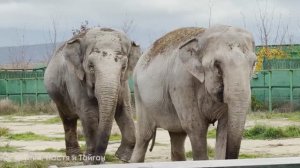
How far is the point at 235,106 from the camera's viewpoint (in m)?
7.59

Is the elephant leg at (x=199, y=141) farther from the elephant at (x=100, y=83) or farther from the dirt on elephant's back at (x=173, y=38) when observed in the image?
the elephant at (x=100, y=83)

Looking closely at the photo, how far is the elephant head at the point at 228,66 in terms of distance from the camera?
754 cm

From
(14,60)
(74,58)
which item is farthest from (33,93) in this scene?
(14,60)

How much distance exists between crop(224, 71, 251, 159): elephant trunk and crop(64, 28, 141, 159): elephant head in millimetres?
2347

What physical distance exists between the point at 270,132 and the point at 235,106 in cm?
826

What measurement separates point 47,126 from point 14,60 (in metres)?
51.1

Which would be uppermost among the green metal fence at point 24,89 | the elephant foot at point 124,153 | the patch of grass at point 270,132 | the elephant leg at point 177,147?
the elephant leg at point 177,147

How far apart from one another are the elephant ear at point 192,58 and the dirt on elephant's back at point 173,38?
39cm

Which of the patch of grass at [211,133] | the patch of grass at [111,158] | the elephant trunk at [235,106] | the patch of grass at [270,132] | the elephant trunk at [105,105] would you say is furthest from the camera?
the patch of grass at [211,133]

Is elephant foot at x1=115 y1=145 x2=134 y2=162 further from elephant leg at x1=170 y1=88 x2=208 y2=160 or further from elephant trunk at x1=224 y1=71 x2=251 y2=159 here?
elephant trunk at x1=224 y1=71 x2=251 y2=159

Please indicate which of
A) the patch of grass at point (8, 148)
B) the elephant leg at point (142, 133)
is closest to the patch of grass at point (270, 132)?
the patch of grass at point (8, 148)

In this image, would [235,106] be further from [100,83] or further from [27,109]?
[27,109]

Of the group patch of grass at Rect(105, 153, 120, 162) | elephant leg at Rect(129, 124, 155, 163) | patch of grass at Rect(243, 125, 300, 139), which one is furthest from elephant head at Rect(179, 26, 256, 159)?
patch of grass at Rect(243, 125, 300, 139)

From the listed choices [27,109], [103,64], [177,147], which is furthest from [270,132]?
[27,109]
